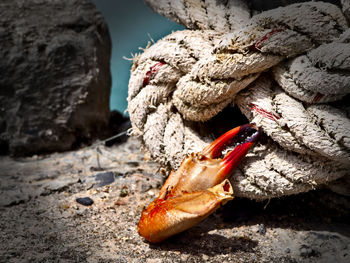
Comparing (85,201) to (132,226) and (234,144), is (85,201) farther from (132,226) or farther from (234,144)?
(234,144)

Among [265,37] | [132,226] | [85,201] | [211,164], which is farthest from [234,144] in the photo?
[85,201]

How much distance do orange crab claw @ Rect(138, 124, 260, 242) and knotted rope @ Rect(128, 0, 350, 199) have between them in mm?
77

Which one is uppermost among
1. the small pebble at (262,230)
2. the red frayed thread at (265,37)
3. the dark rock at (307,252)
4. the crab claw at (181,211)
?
the red frayed thread at (265,37)

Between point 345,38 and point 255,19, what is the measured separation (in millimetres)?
302

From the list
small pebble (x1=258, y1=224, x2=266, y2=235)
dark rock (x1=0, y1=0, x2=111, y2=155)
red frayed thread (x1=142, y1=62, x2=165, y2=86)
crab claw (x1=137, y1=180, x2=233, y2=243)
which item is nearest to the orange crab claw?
crab claw (x1=137, y1=180, x2=233, y2=243)

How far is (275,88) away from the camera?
1106mm

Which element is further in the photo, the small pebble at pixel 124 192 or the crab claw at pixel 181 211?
the small pebble at pixel 124 192

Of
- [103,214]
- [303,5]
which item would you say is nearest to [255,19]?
[303,5]

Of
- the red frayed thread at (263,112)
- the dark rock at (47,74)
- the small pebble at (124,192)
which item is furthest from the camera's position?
the dark rock at (47,74)

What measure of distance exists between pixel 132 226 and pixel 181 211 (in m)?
0.31

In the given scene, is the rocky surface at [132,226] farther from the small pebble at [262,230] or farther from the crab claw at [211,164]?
the crab claw at [211,164]

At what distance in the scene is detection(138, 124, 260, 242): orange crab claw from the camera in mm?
938

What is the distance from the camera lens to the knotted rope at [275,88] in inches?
37.9

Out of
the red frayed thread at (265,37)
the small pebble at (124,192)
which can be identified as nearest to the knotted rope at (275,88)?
the red frayed thread at (265,37)
